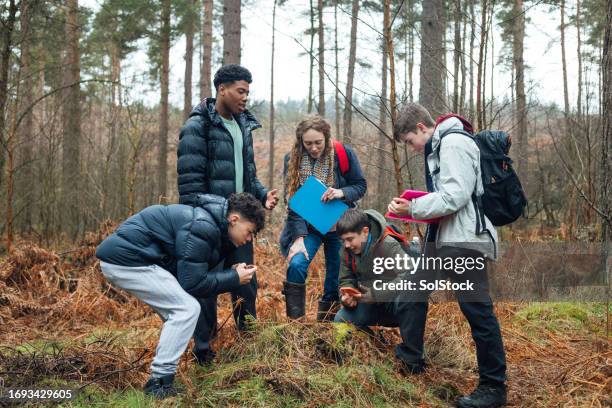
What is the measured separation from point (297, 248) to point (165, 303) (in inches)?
46.7

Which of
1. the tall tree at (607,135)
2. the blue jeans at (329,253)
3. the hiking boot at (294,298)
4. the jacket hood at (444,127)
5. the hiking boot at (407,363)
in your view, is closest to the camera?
the jacket hood at (444,127)

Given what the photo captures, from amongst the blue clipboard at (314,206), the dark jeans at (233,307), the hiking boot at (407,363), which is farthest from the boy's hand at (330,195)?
the hiking boot at (407,363)

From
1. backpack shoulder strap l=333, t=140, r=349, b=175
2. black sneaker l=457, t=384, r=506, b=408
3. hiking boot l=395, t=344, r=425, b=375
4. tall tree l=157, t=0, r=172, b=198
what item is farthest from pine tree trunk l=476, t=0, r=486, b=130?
tall tree l=157, t=0, r=172, b=198

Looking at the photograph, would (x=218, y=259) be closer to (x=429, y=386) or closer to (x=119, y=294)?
(x=429, y=386)

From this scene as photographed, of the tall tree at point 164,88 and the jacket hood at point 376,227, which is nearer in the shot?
the jacket hood at point 376,227

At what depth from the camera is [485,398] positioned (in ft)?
10.1

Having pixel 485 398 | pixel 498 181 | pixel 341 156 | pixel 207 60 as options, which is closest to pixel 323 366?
pixel 485 398

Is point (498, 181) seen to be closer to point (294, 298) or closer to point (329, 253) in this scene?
point (329, 253)

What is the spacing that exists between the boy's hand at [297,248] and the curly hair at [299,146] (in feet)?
1.29

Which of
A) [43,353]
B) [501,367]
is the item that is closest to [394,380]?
[501,367]

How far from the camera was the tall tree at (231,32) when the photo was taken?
724cm

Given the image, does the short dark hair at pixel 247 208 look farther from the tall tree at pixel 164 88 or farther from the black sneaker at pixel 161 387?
the tall tree at pixel 164 88

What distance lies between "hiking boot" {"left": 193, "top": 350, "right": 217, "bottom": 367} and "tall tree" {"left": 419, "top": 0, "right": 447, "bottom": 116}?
3.30 metres

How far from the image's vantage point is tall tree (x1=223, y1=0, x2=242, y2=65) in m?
7.24
